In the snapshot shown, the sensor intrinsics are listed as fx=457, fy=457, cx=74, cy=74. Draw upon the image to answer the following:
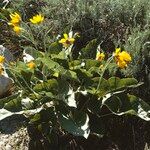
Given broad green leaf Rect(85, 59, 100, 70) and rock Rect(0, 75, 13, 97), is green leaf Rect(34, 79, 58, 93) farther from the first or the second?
rock Rect(0, 75, 13, 97)

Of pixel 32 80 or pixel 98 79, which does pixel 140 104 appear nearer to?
pixel 98 79

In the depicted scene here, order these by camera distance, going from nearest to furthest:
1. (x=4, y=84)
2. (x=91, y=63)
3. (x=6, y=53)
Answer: (x=91, y=63) < (x=4, y=84) < (x=6, y=53)

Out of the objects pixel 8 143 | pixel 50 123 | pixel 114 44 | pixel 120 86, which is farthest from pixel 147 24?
pixel 8 143

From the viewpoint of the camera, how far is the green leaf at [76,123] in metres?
3.84

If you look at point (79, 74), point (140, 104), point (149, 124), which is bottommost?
point (149, 124)

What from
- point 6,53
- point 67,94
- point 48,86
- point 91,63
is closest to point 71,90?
point 67,94

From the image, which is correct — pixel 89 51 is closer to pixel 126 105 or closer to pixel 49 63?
pixel 49 63

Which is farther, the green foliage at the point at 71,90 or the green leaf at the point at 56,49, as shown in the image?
the green leaf at the point at 56,49

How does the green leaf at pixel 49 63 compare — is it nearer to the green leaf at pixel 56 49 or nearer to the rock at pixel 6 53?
the green leaf at pixel 56 49

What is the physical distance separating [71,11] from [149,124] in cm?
147

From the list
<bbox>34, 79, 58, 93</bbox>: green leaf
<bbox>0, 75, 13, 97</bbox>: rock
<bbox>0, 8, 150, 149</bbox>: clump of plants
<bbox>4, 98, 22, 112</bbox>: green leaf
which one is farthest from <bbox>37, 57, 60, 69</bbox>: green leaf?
<bbox>0, 75, 13, 97</bbox>: rock

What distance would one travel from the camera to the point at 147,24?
4.33 m

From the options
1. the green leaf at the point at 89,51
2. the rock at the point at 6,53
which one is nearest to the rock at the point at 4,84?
the rock at the point at 6,53

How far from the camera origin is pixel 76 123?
392 cm
